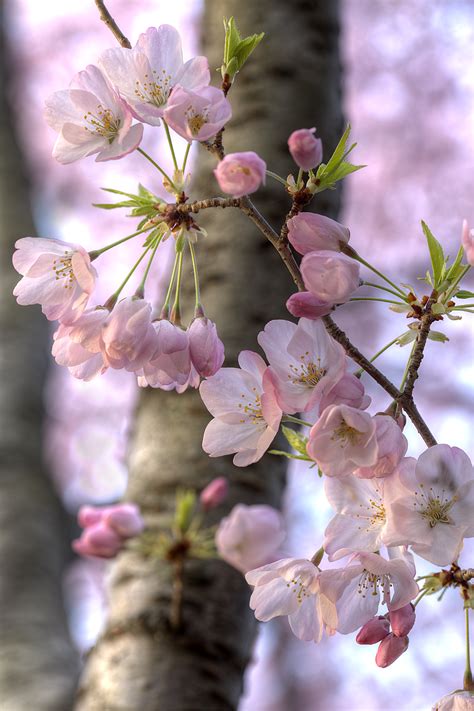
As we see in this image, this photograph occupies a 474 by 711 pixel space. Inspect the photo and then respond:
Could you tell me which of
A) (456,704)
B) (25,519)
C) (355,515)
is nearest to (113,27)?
(355,515)

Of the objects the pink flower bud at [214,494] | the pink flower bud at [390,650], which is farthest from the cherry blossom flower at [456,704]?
the pink flower bud at [214,494]

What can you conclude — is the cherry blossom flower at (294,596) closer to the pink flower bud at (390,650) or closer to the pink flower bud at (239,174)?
the pink flower bud at (390,650)

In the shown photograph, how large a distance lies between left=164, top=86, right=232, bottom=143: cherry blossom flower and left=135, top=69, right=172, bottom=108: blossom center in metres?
0.05

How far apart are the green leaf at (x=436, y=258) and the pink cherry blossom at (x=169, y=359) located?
191 mm

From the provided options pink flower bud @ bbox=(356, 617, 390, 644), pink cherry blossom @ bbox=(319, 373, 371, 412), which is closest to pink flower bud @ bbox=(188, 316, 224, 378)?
pink cherry blossom @ bbox=(319, 373, 371, 412)

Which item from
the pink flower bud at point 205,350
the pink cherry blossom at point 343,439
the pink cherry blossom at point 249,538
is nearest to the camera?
the pink cherry blossom at point 343,439

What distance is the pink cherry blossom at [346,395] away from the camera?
51 cm

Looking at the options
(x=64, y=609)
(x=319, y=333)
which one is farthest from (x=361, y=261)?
(x=64, y=609)

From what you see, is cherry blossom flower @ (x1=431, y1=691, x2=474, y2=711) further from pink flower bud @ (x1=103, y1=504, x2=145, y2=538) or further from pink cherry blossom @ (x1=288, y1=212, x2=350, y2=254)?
pink flower bud @ (x1=103, y1=504, x2=145, y2=538)

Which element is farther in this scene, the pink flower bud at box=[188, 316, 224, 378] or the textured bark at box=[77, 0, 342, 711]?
the textured bark at box=[77, 0, 342, 711]

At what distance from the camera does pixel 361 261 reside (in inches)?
21.8

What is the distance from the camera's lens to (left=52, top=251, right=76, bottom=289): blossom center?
2.07 ft

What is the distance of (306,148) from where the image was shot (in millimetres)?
542

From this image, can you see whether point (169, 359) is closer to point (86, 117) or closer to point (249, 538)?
point (86, 117)
